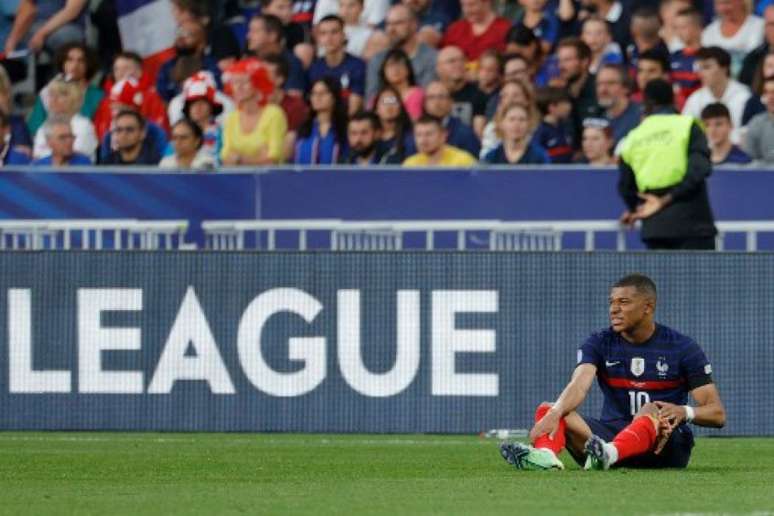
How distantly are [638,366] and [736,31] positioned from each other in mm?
8429

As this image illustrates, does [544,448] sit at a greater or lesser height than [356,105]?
lesser

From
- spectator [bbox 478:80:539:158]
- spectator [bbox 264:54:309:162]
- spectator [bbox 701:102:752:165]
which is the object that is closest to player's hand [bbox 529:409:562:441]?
spectator [bbox 701:102:752:165]

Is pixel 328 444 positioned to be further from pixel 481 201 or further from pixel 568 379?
pixel 481 201

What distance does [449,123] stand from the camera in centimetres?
1942

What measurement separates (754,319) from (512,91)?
3644mm

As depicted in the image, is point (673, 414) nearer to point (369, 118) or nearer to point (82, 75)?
point (369, 118)

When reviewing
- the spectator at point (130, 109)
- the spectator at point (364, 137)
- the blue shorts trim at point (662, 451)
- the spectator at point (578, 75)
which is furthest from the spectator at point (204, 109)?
the blue shorts trim at point (662, 451)

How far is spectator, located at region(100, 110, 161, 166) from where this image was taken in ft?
64.1

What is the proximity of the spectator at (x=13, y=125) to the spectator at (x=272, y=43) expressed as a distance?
2332 mm

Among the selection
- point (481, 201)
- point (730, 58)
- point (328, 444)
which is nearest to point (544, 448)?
point (328, 444)

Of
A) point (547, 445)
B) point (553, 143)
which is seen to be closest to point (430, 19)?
point (553, 143)

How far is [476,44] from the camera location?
21156mm

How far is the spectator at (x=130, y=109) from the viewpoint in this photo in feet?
65.3

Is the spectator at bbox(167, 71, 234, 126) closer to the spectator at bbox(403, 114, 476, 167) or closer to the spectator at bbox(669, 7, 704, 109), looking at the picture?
the spectator at bbox(403, 114, 476, 167)
